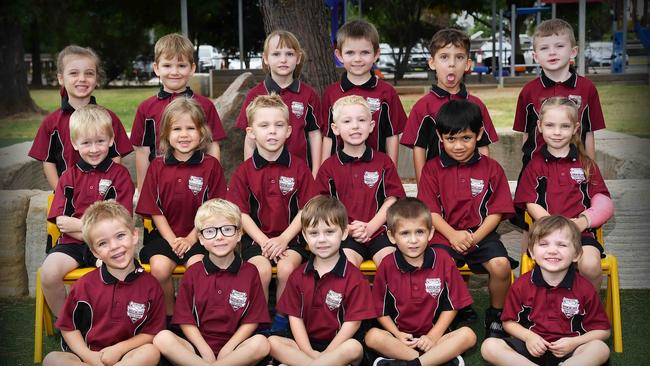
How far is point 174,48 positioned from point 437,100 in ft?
5.18

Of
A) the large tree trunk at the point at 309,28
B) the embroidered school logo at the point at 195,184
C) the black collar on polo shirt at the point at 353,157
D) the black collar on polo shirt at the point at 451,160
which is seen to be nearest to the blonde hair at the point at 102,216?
the embroidered school logo at the point at 195,184

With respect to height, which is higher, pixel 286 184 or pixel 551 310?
pixel 286 184

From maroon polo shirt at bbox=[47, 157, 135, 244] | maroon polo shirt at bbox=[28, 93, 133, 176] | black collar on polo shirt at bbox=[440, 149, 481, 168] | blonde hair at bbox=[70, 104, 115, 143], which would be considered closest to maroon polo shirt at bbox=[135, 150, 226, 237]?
maroon polo shirt at bbox=[47, 157, 135, 244]

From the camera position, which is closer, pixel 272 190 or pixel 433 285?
pixel 433 285

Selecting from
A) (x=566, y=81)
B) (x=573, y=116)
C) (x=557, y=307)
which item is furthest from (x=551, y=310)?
(x=566, y=81)

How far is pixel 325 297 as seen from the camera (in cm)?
389

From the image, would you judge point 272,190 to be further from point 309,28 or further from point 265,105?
point 309,28

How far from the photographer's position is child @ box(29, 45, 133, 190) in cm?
477

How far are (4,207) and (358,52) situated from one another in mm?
2324

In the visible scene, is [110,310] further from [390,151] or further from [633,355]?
[633,355]

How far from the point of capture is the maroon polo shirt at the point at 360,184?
4.45 metres

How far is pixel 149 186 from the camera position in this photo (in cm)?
441

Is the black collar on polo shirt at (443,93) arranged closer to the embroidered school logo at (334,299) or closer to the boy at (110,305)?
the embroidered school logo at (334,299)

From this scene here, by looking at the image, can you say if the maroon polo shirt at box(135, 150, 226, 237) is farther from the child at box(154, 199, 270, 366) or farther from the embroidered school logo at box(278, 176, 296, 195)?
the child at box(154, 199, 270, 366)
